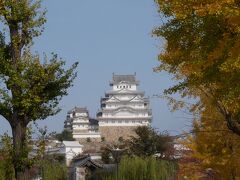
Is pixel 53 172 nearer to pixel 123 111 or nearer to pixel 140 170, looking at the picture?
pixel 140 170

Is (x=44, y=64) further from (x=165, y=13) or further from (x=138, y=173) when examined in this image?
(x=138, y=173)

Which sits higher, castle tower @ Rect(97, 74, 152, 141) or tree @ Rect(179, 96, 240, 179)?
castle tower @ Rect(97, 74, 152, 141)

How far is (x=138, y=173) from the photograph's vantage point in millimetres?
21797

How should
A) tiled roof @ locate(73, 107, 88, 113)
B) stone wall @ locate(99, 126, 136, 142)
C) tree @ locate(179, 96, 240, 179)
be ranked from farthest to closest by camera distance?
tiled roof @ locate(73, 107, 88, 113) < stone wall @ locate(99, 126, 136, 142) < tree @ locate(179, 96, 240, 179)

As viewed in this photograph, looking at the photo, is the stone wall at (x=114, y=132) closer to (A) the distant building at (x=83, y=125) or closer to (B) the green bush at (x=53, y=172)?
(A) the distant building at (x=83, y=125)

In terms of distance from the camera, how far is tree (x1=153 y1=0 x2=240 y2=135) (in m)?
9.01

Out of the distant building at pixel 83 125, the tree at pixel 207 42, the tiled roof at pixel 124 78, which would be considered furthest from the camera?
the tiled roof at pixel 124 78

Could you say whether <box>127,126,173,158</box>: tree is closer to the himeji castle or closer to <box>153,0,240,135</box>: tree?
<box>153,0,240,135</box>: tree

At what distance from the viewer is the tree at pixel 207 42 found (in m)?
9.01

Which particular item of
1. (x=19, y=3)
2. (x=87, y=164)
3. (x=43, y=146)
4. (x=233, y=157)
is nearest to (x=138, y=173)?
(x=87, y=164)

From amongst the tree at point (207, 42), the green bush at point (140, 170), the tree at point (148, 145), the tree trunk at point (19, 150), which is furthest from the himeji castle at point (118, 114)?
the tree at point (207, 42)

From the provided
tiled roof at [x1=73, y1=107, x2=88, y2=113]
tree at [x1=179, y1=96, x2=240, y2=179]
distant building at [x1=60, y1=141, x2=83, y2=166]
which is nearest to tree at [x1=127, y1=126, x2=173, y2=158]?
tree at [x1=179, y1=96, x2=240, y2=179]

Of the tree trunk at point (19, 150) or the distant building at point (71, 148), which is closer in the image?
the tree trunk at point (19, 150)

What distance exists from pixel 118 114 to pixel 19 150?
3218 inches
